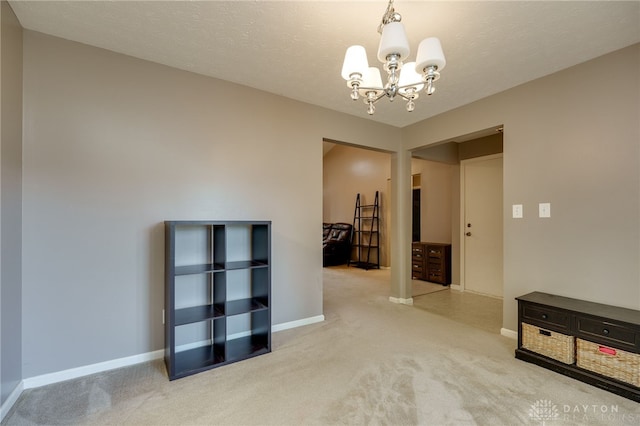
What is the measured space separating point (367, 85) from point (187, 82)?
1.70 metres

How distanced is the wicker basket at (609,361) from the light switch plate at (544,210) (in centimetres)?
106

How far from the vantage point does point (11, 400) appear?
176 centimetres

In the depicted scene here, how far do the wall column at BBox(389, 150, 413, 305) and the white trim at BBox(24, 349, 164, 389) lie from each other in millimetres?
2942

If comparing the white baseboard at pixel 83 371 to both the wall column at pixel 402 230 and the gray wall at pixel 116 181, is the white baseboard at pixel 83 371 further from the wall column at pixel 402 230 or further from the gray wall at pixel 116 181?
the wall column at pixel 402 230

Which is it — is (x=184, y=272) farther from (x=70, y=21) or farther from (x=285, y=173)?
(x=70, y=21)

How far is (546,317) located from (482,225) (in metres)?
2.45

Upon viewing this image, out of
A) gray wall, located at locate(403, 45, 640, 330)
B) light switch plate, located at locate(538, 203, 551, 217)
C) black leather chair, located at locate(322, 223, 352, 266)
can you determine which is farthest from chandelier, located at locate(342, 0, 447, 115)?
black leather chair, located at locate(322, 223, 352, 266)

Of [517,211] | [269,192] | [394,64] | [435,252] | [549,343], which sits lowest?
[549,343]

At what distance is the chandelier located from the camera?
149 cm

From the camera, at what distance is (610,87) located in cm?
226

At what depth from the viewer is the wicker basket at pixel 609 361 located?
6.14ft

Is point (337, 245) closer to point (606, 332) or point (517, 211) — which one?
point (517, 211)

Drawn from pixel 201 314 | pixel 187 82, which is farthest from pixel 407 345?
pixel 187 82

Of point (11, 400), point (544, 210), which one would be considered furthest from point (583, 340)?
point (11, 400)
